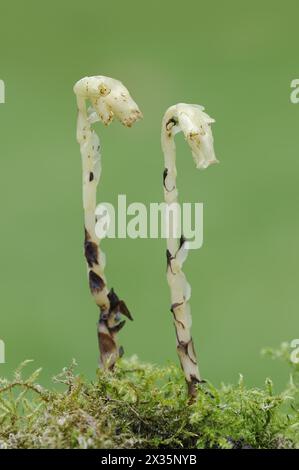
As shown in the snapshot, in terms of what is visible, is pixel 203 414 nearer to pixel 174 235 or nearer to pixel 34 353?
pixel 174 235

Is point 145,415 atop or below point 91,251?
below

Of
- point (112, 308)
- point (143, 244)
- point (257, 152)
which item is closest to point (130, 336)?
point (143, 244)

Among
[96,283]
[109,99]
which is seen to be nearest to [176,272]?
[96,283]

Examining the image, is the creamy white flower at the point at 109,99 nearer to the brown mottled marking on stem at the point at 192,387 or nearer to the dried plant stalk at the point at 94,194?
the dried plant stalk at the point at 94,194

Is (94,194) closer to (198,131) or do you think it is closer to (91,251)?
(91,251)

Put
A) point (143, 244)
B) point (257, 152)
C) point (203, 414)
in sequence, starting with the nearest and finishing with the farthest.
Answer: point (203, 414)
point (143, 244)
point (257, 152)

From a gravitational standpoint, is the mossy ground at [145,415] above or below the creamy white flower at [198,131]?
below

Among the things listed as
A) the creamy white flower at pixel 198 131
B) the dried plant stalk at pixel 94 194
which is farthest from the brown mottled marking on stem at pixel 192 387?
the creamy white flower at pixel 198 131
